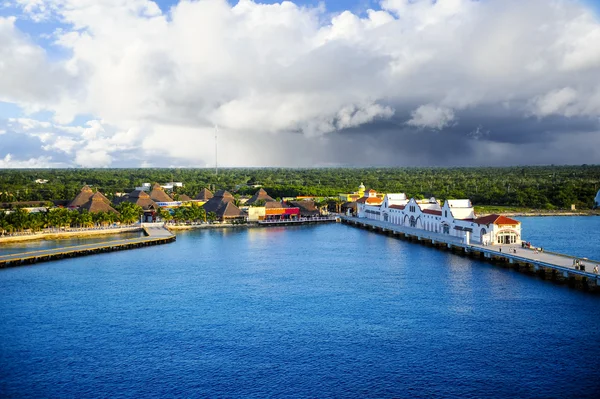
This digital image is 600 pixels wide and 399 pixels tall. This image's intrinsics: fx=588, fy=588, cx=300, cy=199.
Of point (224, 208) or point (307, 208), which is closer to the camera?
point (224, 208)

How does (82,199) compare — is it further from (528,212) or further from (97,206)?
(528,212)

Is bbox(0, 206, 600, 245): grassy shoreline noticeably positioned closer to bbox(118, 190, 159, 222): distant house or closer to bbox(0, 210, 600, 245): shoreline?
bbox(0, 210, 600, 245): shoreline

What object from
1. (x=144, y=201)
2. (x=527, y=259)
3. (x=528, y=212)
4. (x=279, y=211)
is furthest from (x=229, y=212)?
(x=527, y=259)

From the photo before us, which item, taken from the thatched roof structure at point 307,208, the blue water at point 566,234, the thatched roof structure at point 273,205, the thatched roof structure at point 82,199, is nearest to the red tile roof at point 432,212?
the blue water at point 566,234

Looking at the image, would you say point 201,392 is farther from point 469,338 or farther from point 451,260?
point 451,260

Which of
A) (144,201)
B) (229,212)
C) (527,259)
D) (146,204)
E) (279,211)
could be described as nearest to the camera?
(527,259)

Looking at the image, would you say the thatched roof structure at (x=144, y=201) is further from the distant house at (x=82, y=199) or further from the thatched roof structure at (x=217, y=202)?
the thatched roof structure at (x=217, y=202)

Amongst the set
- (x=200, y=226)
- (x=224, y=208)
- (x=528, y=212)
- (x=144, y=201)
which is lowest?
(x=200, y=226)

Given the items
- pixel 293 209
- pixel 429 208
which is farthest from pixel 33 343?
pixel 293 209
